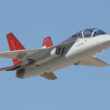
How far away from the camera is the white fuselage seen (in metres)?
68.2

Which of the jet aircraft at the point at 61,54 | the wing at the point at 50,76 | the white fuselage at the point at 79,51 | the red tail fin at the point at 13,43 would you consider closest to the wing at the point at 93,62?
the jet aircraft at the point at 61,54

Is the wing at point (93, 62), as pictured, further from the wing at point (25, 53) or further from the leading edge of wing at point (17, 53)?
the leading edge of wing at point (17, 53)

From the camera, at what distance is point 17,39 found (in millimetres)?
80000

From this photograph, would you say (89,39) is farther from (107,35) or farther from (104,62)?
(104,62)

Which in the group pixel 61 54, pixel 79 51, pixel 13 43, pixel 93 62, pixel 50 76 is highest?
pixel 79 51

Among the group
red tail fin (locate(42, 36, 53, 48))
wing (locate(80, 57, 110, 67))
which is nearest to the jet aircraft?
wing (locate(80, 57, 110, 67))

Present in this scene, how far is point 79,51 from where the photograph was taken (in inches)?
2721

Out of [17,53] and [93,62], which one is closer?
[17,53]

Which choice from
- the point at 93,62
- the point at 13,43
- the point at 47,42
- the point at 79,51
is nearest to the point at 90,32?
the point at 79,51

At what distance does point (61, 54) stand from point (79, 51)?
2097 mm

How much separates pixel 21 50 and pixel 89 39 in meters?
8.13

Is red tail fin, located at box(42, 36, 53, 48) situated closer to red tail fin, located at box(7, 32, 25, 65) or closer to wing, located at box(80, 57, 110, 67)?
red tail fin, located at box(7, 32, 25, 65)

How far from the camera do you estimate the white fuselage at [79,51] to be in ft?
224

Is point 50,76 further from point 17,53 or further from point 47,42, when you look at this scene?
point 17,53
